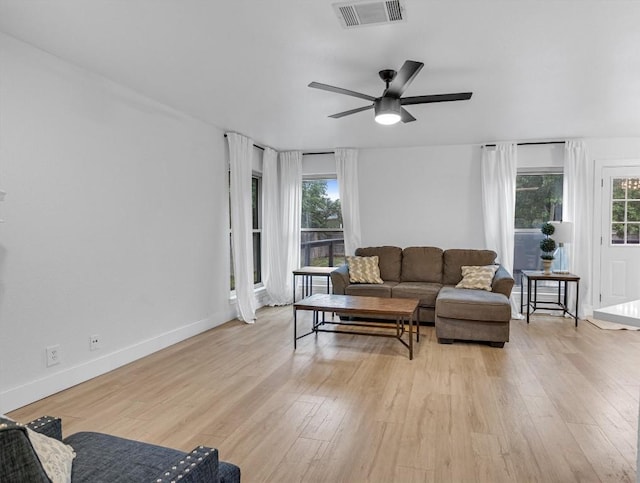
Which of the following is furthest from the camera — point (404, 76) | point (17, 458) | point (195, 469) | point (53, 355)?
point (53, 355)

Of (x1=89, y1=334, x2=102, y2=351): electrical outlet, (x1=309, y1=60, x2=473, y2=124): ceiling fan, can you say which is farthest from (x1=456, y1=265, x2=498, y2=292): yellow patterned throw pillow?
(x1=89, y1=334, x2=102, y2=351): electrical outlet

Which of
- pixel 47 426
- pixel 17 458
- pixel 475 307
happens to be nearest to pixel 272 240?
pixel 475 307

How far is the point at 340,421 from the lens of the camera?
8.65 ft

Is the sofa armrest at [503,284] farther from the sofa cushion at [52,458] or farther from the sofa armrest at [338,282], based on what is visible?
the sofa cushion at [52,458]

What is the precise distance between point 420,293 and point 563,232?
6.63 feet

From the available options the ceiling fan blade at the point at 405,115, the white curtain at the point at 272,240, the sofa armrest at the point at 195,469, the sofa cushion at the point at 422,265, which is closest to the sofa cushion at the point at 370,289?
the sofa cushion at the point at 422,265

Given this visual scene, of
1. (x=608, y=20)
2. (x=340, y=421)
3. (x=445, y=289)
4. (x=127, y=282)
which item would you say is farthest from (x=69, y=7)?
(x=445, y=289)

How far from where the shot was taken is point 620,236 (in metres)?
5.60

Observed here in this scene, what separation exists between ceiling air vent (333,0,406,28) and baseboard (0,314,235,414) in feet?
10.3

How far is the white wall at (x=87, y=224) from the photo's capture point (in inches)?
110

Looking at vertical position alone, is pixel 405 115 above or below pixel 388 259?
above

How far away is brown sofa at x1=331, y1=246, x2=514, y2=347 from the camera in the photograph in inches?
169

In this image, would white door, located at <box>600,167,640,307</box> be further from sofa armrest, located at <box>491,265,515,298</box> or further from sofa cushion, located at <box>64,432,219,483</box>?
sofa cushion, located at <box>64,432,219,483</box>

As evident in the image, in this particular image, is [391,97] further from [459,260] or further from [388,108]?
[459,260]
